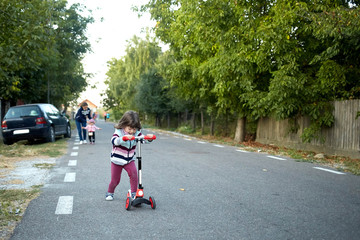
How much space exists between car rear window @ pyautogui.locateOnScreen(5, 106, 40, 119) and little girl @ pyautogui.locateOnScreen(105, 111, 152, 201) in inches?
→ 451

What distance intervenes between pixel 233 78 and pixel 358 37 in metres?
6.08

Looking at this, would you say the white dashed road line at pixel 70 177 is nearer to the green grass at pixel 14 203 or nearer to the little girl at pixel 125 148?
the green grass at pixel 14 203

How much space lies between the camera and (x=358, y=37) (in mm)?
10914

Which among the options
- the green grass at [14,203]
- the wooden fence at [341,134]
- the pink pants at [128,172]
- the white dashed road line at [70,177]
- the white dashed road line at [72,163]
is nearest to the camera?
the green grass at [14,203]

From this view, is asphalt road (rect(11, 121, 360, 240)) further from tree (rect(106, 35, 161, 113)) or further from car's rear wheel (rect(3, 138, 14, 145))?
tree (rect(106, 35, 161, 113))

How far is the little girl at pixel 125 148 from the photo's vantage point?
5.61m

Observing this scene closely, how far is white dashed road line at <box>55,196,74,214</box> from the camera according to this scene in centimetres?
525

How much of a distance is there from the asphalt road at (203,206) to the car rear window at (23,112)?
7.80 m

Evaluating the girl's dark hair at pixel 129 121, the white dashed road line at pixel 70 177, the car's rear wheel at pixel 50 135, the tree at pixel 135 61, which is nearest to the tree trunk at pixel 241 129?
the car's rear wheel at pixel 50 135

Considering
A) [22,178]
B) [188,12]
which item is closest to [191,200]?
A: [22,178]

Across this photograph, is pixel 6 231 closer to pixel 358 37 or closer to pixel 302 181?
pixel 302 181

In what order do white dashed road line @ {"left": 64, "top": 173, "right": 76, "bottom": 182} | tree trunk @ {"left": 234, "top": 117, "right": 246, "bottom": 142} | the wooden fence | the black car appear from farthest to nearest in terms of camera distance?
tree trunk @ {"left": 234, "top": 117, "right": 246, "bottom": 142}
the black car
the wooden fence
white dashed road line @ {"left": 64, "top": 173, "right": 76, "bottom": 182}

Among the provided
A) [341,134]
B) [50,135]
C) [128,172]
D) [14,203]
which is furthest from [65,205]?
[50,135]

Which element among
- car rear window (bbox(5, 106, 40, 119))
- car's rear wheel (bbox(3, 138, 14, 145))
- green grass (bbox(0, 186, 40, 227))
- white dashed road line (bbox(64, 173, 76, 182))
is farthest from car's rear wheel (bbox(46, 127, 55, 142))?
green grass (bbox(0, 186, 40, 227))
